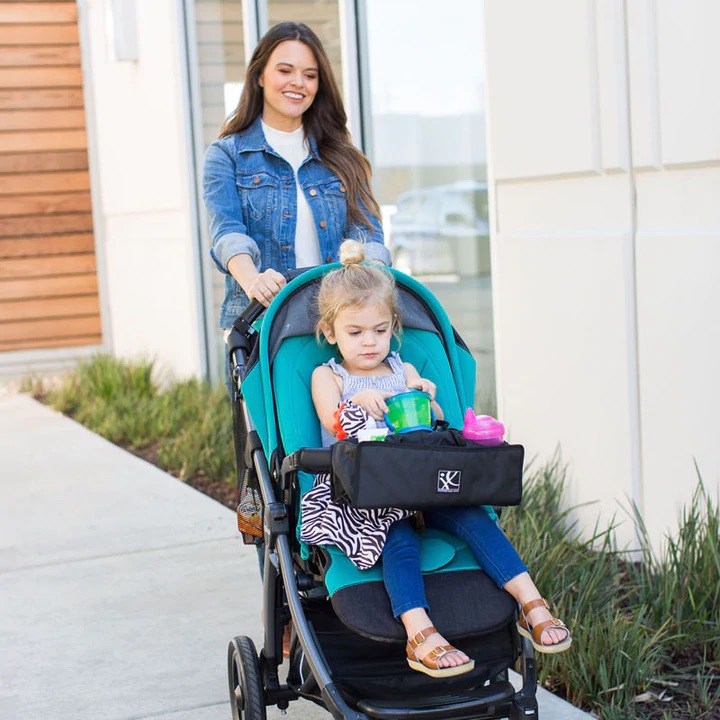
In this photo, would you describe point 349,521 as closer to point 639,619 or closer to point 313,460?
point 313,460

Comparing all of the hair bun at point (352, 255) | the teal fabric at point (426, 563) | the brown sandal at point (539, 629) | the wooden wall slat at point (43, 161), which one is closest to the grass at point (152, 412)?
the wooden wall slat at point (43, 161)

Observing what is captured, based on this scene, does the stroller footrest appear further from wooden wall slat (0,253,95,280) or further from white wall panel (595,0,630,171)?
wooden wall slat (0,253,95,280)

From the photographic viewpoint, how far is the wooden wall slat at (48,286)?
10625 mm

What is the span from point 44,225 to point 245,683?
8.34 m

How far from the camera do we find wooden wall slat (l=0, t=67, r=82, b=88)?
1056 cm

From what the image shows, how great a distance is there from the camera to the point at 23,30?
34.8 feet

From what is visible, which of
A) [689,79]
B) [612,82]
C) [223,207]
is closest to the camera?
[223,207]

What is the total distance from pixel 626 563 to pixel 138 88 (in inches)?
251

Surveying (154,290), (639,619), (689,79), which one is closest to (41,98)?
(154,290)

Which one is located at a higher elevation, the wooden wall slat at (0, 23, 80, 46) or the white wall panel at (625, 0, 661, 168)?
the wooden wall slat at (0, 23, 80, 46)

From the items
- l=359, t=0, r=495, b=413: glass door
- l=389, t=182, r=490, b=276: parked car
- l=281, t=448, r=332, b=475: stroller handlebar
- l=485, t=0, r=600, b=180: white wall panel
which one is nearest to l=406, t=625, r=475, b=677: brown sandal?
l=281, t=448, r=332, b=475: stroller handlebar

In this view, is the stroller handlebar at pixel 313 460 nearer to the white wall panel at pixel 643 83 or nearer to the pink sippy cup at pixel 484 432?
the pink sippy cup at pixel 484 432

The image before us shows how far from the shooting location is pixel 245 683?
3.00 metres

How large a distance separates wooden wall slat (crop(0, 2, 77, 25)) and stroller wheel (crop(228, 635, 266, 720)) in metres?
8.64
